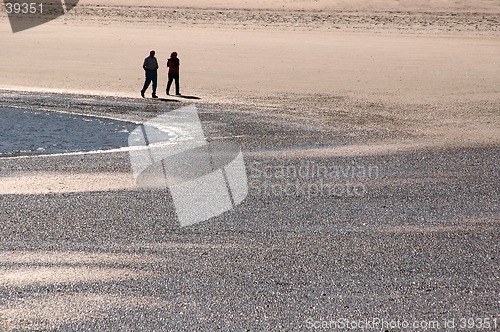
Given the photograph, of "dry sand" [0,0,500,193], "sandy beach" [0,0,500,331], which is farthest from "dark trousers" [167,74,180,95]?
"dry sand" [0,0,500,193]

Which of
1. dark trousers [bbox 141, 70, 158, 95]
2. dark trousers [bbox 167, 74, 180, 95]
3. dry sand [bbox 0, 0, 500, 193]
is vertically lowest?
dry sand [bbox 0, 0, 500, 193]

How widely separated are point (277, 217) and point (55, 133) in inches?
326

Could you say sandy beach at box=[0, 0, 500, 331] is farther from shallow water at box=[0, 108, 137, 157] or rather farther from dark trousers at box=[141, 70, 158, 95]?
shallow water at box=[0, 108, 137, 157]

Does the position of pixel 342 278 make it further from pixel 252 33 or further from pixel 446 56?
pixel 252 33

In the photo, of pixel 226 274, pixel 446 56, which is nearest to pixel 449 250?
pixel 226 274

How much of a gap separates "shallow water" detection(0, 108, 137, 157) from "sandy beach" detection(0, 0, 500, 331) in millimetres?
867

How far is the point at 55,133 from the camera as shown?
19.3 m

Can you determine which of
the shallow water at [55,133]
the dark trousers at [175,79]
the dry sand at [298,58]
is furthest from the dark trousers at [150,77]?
the shallow water at [55,133]

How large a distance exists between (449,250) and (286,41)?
3478cm

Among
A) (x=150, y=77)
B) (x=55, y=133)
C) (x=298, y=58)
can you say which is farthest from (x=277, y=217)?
(x=298, y=58)

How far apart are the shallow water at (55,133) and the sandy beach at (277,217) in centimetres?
87

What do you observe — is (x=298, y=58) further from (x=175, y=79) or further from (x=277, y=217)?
(x=277, y=217)

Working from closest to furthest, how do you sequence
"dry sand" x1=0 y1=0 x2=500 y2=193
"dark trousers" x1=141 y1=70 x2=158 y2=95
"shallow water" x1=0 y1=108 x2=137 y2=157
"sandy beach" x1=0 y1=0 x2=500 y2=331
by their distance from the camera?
"sandy beach" x1=0 y1=0 x2=500 y2=331
"shallow water" x1=0 y1=108 x2=137 y2=157
"dry sand" x1=0 y1=0 x2=500 y2=193
"dark trousers" x1=141 y1=70 x2=158 y2=95

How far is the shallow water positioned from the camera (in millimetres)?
17516
